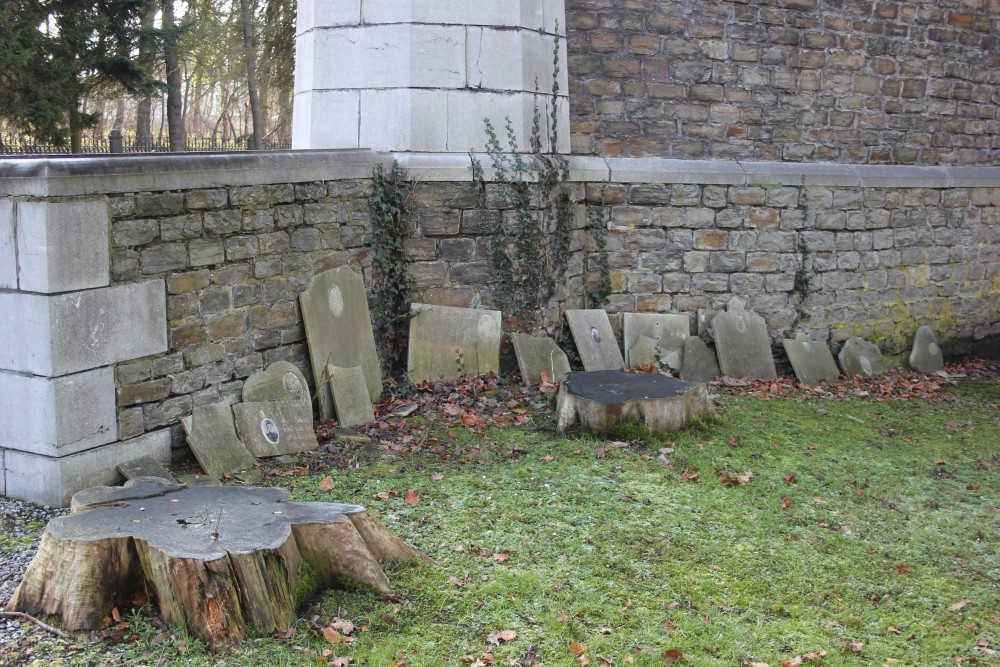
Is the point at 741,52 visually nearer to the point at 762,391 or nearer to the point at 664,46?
the point at 664,46

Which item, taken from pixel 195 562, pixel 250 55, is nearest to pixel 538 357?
pixel 195 562

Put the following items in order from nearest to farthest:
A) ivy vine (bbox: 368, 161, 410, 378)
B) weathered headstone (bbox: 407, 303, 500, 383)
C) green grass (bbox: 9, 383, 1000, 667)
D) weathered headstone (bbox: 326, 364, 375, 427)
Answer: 1. green grass (bbox: 9, 383, 1000, 667)
2. weathered headstone (bbox: 326, 364, 375, 427)
3. ivy vine (bbox: 368, 161, 410, 378)
4. weathered headstone (bbox: 407, 303, 500, 383)

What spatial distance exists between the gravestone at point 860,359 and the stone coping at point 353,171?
1589 millimetres

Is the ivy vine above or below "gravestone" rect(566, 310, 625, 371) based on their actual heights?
above

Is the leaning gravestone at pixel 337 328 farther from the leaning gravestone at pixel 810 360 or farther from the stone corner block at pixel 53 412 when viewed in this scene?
the leaning gravestone at pixel 810 360

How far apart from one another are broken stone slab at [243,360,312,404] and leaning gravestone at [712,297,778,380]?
4.07m

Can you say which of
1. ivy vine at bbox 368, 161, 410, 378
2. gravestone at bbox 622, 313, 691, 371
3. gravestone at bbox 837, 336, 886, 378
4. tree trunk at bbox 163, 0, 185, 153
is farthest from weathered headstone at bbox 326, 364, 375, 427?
tree trunk at bbox 163, 0, 185, 153

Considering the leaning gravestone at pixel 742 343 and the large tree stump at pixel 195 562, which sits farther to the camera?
the leaning gravestone at pixel 742 343

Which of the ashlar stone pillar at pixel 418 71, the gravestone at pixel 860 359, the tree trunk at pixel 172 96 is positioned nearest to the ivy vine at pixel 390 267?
the ashlar stone pillar at pixel 418 71

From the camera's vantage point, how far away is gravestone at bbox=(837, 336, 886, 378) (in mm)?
9172

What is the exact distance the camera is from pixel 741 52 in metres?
8.49

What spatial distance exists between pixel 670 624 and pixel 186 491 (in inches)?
82.2

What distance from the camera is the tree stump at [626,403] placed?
6.02 m

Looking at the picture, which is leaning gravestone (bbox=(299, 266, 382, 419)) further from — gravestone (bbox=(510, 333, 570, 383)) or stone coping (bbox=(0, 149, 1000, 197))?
gravestone (bbox=(510, 333, 570, 383))
